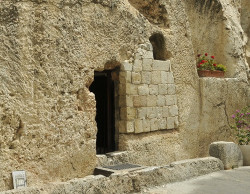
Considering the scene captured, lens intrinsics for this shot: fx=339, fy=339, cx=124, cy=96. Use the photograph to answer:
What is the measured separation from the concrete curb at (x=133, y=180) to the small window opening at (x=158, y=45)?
2448mm

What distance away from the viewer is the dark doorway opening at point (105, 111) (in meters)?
6.43

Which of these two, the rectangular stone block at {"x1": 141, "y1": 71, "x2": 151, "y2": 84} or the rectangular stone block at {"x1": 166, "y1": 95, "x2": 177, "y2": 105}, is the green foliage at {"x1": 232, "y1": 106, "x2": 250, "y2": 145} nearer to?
the rectangular stone block at {"x1": 166, "y1": 95, "x2": 177, "y2": 105}

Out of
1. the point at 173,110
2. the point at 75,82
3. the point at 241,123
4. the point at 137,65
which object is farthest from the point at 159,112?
the point at 241,123

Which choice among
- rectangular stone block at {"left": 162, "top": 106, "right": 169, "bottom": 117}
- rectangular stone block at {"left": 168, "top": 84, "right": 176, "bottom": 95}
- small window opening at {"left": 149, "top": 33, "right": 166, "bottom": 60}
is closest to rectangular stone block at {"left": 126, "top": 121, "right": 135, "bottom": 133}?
rectangular stone block at {"left": 162, "top": 106, "right": 169, "bottom": 117}

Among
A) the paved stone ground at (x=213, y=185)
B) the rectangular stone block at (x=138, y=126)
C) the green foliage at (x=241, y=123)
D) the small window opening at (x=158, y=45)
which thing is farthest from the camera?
the green foliage at (x=241, y=123)

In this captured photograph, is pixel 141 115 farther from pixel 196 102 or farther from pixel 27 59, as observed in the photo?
pixel 27 59

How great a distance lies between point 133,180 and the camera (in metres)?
4.34

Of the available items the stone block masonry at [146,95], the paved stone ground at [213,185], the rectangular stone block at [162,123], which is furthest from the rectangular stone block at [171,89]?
the paved stone ground at [213,185]

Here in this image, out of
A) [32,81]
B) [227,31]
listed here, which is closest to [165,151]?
[32,81]

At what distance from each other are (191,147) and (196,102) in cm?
98

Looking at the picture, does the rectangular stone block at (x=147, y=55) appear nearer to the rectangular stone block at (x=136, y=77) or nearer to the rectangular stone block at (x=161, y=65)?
the rectangular stone block at (x=161, y=65)

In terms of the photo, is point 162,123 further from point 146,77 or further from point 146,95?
point 146,77

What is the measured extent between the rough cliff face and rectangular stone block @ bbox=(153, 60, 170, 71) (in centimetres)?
26

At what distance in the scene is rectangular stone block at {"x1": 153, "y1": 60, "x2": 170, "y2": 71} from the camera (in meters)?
6.43
